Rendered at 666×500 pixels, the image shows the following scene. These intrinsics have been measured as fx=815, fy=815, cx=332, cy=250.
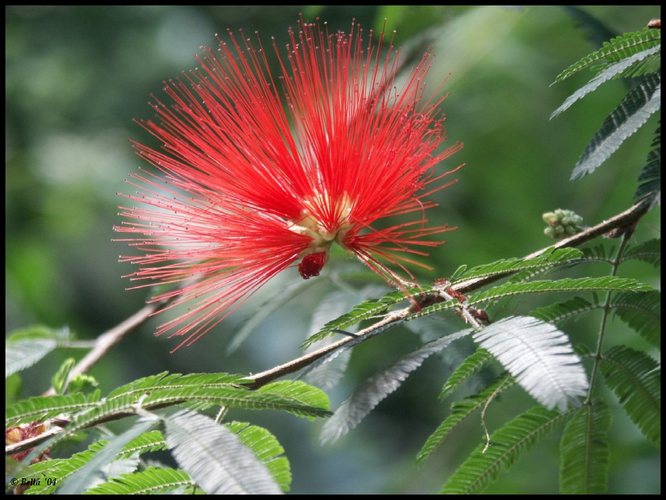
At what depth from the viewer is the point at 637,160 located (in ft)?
12.7

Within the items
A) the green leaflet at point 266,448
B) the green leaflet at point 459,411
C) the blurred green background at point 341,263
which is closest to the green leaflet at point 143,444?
the green leaflet at point 266,448

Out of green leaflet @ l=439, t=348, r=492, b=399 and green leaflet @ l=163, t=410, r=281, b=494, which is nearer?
green leaflet @ l=163, t=410, r=281, b=494

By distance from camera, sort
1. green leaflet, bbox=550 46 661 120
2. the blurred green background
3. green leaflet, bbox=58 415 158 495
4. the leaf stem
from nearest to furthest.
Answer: green leaflet, bbox=58 415 158 495 < green leaflet, bbox=550 46 661 120 < the leaf stem < the blurred green background

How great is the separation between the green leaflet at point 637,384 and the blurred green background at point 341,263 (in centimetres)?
119

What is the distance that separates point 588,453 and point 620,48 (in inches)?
35.5

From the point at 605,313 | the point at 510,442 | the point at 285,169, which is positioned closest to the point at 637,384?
the point at 605,313

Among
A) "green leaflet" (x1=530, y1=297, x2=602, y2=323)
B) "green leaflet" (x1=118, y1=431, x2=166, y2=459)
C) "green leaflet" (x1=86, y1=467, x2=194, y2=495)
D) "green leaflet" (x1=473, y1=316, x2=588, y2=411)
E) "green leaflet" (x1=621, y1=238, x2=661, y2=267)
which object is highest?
"green leaflet" (x1=621, y1=238, x2=661, y2=267)

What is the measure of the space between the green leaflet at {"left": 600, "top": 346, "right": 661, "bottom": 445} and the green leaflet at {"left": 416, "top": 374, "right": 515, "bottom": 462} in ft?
0.83

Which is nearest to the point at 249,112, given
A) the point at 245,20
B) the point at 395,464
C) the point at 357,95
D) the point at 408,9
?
the point at 357,95

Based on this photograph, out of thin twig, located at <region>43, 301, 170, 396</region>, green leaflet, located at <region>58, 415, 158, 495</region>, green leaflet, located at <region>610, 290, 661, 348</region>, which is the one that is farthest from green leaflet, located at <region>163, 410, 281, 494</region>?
thin twig, located at <region>43, 301, 170, 396</region>

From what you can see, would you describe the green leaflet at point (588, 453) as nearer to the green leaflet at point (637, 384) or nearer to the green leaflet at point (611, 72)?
the green leaflet at point (637, 384)

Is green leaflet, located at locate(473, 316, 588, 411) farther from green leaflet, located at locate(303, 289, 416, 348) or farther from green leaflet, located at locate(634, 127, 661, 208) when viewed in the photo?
green leaflet, located at locate(634, 127, 661, 208)

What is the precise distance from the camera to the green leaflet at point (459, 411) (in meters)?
1.70

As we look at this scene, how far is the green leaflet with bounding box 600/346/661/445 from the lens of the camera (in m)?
1.84
